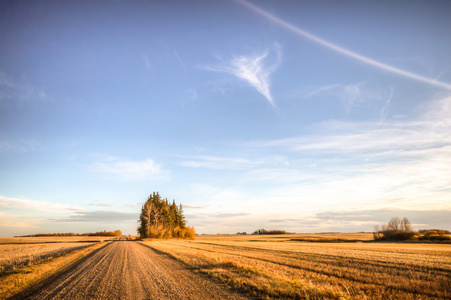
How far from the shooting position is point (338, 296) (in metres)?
9.05

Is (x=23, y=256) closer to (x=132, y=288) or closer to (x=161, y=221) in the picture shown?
(x=132, y=288)

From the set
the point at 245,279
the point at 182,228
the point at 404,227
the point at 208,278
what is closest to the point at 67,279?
the point at 208,278

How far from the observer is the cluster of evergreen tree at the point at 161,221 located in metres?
80.8

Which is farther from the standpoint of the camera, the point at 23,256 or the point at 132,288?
the point at 23,256

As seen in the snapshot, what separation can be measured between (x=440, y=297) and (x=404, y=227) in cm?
11296

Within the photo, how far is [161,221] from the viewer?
8694 centimetres

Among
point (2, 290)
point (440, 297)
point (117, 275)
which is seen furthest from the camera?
point (117, 275)

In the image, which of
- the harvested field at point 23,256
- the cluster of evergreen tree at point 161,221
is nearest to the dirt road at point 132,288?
the harvested field at point 23,256

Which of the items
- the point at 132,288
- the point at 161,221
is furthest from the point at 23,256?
the point at 161,221

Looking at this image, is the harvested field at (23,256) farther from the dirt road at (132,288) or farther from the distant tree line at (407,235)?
the distant tree line at (407,235)

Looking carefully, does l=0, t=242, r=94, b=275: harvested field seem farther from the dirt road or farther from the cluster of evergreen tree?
the cluster of evergreen tree

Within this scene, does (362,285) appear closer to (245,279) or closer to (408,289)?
(408,289)

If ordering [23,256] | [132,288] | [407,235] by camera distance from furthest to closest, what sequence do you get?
[407,235]
[23,256]
[132,288]

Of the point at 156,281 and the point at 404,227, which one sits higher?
the point at 156,281
